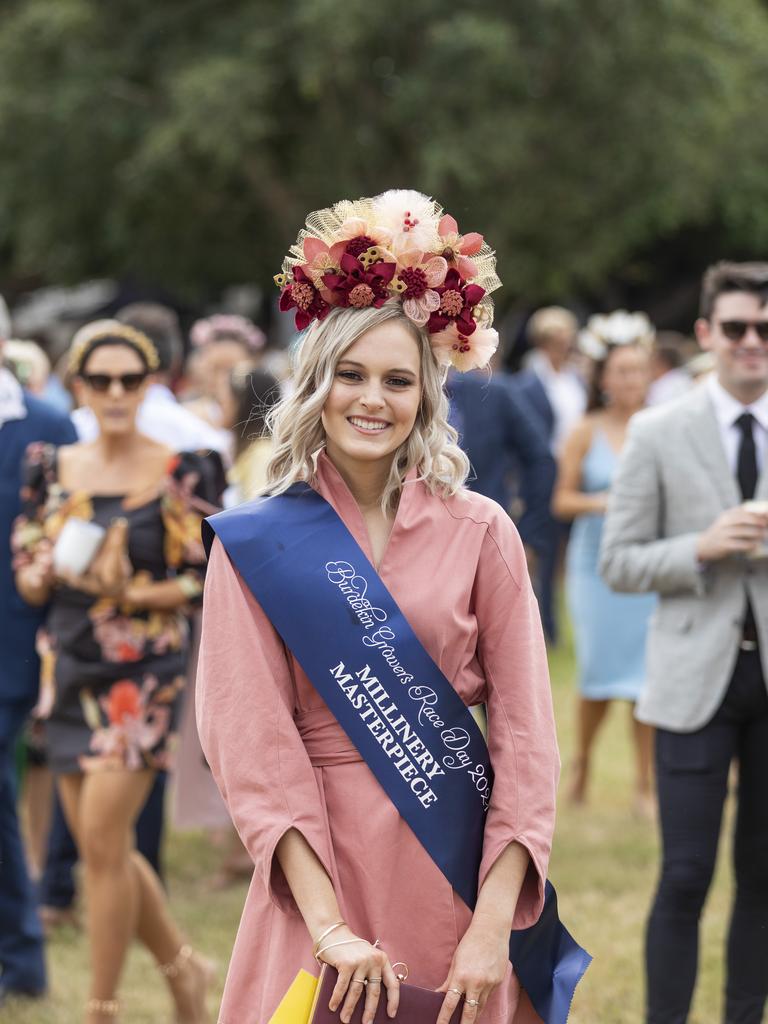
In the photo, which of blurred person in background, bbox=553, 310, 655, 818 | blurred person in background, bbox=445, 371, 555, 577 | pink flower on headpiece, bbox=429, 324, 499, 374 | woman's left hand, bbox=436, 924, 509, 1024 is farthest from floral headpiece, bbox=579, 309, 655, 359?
woman's left hand, bbox=436, 924, 509, 1024

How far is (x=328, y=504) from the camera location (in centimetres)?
315

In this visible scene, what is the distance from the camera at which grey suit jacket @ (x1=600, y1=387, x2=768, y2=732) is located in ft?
15.0

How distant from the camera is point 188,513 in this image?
529 cm

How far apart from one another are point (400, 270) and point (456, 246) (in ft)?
0.49

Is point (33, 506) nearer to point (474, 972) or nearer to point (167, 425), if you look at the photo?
point (167, 425)

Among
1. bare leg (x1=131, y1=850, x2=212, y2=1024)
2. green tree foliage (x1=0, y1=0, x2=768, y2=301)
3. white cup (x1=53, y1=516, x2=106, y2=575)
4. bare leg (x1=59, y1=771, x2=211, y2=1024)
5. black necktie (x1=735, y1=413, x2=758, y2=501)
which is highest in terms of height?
green tree foliage (x1=0, y1=0, x2=768, y2=301)

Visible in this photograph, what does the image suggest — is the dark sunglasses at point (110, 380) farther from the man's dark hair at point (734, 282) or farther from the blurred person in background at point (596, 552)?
the blurred person in background at point (596, 552)

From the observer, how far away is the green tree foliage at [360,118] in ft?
62.5

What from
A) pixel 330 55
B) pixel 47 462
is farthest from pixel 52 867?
pixel 330 55

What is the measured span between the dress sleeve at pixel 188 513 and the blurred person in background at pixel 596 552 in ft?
11.1

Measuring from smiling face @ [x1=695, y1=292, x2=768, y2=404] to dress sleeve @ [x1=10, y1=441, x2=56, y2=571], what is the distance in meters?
2.17

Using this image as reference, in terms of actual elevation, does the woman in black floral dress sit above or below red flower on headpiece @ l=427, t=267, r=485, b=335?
below

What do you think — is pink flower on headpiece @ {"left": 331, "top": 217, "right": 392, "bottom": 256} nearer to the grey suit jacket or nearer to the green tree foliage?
the grey suit jacket

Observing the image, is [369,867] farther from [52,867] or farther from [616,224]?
[616,224]
